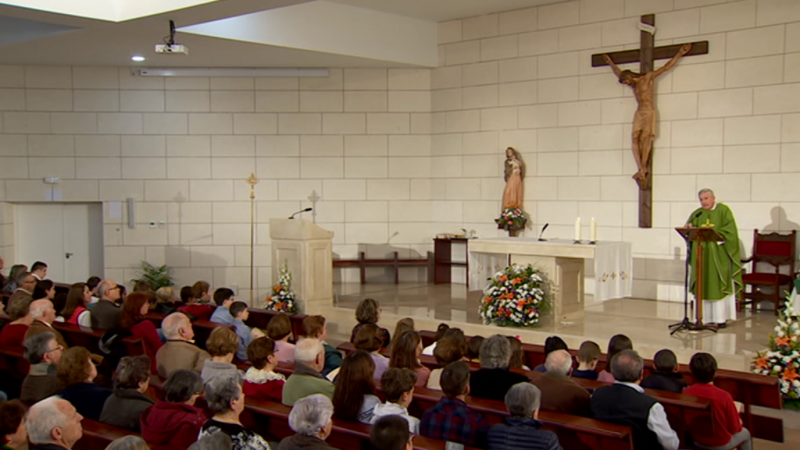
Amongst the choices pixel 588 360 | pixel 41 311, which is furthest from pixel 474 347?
pixel 41 311

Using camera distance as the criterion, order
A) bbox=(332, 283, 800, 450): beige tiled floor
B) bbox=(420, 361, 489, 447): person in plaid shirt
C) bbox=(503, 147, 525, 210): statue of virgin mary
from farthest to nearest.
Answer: bbox=(503, 147, 525, 210): statue of virgin mary → bbox=(332, 283, 800, 450): beige tiled floor → bbox=(420, 361, 489, 447): person in plaid shirt

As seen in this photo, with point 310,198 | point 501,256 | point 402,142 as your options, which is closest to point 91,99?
point 310,198

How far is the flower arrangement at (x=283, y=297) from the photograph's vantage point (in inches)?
384

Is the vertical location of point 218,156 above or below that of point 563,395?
above

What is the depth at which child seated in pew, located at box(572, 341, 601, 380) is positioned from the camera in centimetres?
473

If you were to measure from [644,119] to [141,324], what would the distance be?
7.20 meters

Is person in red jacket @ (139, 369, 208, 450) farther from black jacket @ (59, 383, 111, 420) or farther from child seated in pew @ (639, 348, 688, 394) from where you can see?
child seated in pew @ (639, 348, 688, 394)

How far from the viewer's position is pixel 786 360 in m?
6.07

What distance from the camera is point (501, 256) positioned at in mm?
9523

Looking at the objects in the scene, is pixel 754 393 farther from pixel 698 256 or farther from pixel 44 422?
Result: pixel 44 422

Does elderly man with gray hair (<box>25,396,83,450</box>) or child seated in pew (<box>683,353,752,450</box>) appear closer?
elderly man with gray hair (<box>25,396,83,450</box>)

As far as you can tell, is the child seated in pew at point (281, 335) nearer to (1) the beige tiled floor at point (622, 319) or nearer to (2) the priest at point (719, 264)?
(1) the beige tiled floor at point (622, 319)

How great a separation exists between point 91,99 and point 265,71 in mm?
2794

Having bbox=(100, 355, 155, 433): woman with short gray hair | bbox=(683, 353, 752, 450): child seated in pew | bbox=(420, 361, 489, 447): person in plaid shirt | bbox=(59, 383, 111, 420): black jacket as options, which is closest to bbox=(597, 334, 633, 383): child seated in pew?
bbox=(683, 353, 752, 450): child seated in pew
